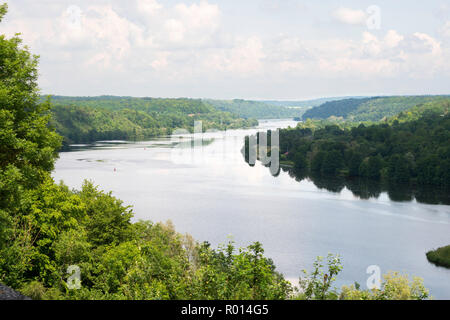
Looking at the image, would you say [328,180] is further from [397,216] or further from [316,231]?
[316,231]

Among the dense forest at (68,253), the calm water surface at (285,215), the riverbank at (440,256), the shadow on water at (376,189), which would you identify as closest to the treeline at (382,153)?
the shadow on water at (376,189)

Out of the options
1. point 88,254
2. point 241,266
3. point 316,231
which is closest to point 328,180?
point 316,231

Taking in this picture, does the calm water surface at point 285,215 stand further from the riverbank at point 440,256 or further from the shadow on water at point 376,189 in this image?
the shadow on water at point 376,189

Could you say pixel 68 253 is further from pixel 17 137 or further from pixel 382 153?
pixel 382 153

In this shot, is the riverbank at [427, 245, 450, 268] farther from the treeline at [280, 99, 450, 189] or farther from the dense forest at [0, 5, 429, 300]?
the treeline at [280, 99, 450, 189]

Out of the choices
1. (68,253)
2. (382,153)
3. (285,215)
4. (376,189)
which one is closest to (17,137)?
(68,253)

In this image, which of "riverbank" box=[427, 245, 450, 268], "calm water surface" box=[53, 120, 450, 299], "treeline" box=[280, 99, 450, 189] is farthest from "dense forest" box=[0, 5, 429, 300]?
"treeline" box=[280, 99, 450, 189]
